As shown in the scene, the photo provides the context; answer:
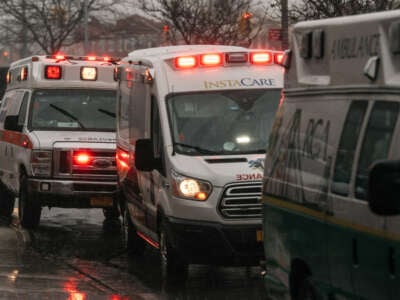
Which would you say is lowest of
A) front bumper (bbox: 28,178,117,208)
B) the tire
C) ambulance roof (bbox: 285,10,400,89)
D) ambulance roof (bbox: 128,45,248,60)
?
the tire

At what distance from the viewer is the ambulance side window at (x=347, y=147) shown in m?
6.60

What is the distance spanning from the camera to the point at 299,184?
7.44 meters

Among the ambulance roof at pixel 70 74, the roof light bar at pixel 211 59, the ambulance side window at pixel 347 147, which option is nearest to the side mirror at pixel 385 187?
the ambulance side window at pixel 347 147

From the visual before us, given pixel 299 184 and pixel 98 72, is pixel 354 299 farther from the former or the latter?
pixel 98 72

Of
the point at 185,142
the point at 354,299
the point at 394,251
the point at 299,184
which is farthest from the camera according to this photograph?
the point at 185,142

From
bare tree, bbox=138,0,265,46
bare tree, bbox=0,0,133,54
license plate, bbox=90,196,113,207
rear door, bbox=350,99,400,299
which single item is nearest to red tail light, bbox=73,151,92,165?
license plate, bbox=90,196,113,207

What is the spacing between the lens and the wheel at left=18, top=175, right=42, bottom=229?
1666cm

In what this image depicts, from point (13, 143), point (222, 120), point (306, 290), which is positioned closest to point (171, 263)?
point (222, 120)

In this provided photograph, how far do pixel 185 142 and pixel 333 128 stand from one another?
193 inches

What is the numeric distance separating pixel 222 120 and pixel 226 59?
780 mm

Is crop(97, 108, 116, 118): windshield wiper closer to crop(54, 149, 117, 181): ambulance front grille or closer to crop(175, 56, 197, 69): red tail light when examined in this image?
crop(54, 149, 117, 181): ambulance front grille

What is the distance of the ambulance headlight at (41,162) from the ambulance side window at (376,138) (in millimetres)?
10225

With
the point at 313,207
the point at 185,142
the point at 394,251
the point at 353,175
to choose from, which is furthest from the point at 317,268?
the point at 185,142

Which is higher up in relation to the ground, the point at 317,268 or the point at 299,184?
the point at 299,184
